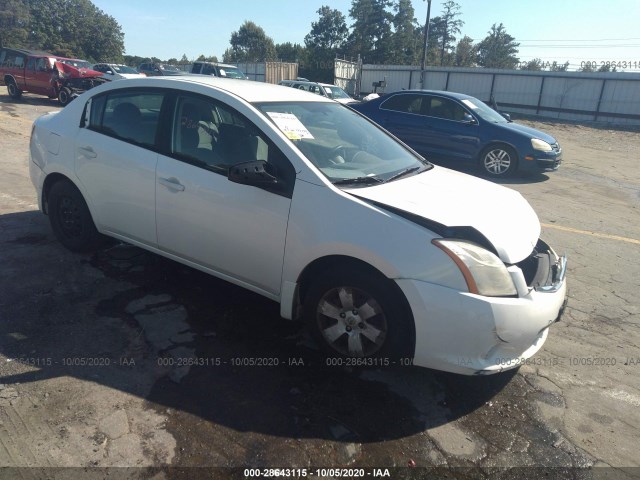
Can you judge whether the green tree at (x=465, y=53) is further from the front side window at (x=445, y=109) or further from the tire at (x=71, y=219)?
the tire at (x=71, y=219)

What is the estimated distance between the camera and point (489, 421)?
9.13 feet

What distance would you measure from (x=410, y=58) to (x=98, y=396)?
215 ft

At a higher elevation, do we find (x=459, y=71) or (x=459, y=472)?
(x=459, y=71)

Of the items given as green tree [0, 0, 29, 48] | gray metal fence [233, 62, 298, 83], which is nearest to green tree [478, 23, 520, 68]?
gray metal fence [233, 62, 298, 83]

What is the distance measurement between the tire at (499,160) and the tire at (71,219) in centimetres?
789

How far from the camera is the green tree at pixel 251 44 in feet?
261

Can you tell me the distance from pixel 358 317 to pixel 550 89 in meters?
29.9

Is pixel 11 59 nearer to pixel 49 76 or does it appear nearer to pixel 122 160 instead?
pixel 49 76

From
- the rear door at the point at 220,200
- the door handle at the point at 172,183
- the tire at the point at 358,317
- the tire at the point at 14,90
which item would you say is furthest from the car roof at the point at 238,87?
the tire at the point at 14,90

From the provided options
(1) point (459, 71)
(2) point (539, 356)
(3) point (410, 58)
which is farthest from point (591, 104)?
(3) point (410, 58)

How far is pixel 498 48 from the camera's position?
79.0m

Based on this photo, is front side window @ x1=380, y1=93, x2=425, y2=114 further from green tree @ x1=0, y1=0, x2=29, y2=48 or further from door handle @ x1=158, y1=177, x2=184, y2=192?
green tree @ x1=0, y1=0, x2=29, y2=48

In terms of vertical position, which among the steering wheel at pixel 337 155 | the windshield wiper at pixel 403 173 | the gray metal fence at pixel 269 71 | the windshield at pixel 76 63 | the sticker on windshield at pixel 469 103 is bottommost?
the windshield wiper at pixel 403 173

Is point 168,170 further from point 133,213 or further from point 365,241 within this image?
point 365,241
